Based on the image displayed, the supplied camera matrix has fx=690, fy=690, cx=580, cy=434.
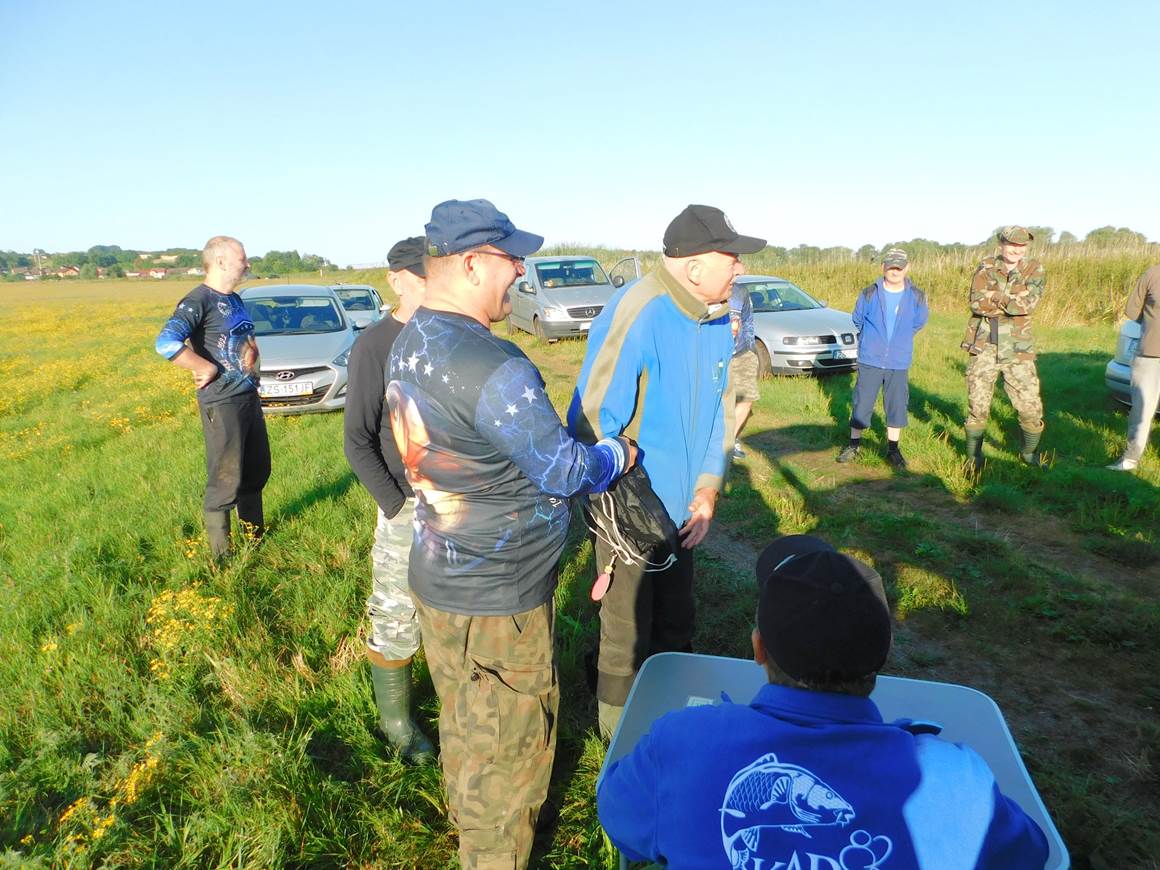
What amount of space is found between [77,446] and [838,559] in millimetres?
9539

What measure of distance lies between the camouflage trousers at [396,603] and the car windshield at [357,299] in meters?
11.9

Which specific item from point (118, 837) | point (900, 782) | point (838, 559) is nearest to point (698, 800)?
point (900, 782)

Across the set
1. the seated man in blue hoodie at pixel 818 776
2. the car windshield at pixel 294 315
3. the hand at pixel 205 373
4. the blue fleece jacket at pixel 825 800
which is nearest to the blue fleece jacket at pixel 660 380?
the seated man in blue hoodie at pixel 818 776

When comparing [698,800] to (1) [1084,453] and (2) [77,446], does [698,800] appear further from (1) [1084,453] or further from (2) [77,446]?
(2) [77,446]

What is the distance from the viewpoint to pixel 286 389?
30.0 ft

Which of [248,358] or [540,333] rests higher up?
[248,358]

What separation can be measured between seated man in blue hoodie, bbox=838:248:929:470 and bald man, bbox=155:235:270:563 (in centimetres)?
528

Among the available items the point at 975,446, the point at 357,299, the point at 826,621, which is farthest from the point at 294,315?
the point at 826,621

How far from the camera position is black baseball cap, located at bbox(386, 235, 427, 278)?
2.75m

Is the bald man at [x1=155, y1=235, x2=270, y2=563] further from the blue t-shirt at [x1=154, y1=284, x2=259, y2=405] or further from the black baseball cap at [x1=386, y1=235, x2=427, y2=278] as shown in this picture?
the black baseball cap at [x1=386, y1=235, x2=427, y2=278]

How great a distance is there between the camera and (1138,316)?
5.75m

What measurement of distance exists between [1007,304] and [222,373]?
6147mm

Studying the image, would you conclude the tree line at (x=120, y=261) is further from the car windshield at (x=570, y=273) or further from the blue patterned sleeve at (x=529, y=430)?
the blue patterned sleeve at (x=529, y=430)

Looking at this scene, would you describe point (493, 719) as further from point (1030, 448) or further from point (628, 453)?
point (1030, 448)
